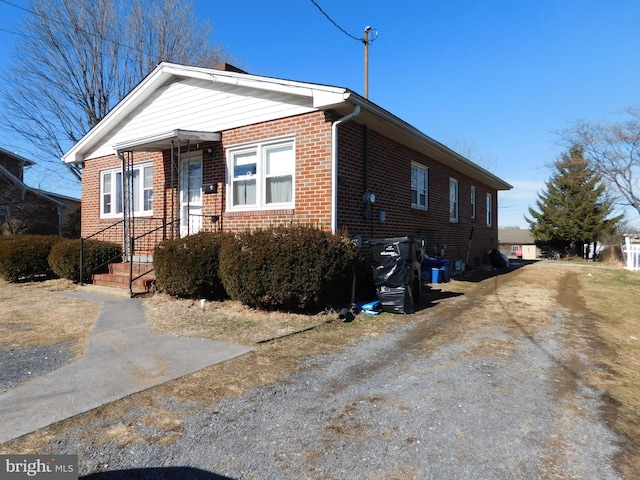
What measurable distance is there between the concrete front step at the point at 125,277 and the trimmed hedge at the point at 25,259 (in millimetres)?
2240

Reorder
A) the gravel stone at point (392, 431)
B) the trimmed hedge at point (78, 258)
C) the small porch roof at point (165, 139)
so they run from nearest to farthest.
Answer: the gravel stone at point (392, 431) < the small porch roof at point (165, 139) < the trimmed hedge at point (78, 258)

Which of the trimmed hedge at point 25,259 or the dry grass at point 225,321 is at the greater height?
the trimmed hedge at point 25,259

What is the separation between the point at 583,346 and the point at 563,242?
31.7 metres

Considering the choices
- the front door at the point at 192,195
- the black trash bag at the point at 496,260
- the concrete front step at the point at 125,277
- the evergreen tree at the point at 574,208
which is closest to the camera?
the concrete front step at the point at 125,277

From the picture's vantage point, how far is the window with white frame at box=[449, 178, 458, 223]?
47.8 ft

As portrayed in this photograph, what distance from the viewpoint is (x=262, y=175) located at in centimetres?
897

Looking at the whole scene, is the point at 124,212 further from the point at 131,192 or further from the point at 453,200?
the point at 453,200

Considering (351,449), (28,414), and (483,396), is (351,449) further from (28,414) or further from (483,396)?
(28,414)

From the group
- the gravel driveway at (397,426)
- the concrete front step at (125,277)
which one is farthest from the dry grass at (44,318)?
the gravel driveway at (397,426)

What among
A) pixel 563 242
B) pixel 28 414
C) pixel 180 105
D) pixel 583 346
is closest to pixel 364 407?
pixel 28 414

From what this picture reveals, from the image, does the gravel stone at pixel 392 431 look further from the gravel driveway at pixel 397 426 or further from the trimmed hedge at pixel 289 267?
the trimmed hedge at pixel 289 267

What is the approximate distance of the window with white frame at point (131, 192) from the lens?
37.5 feet

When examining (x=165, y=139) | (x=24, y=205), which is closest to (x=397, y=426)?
(x=165, y=139)

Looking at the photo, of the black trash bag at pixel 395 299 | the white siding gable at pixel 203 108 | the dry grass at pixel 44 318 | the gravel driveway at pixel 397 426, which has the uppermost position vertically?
the white siding gable at pixel 203 108
